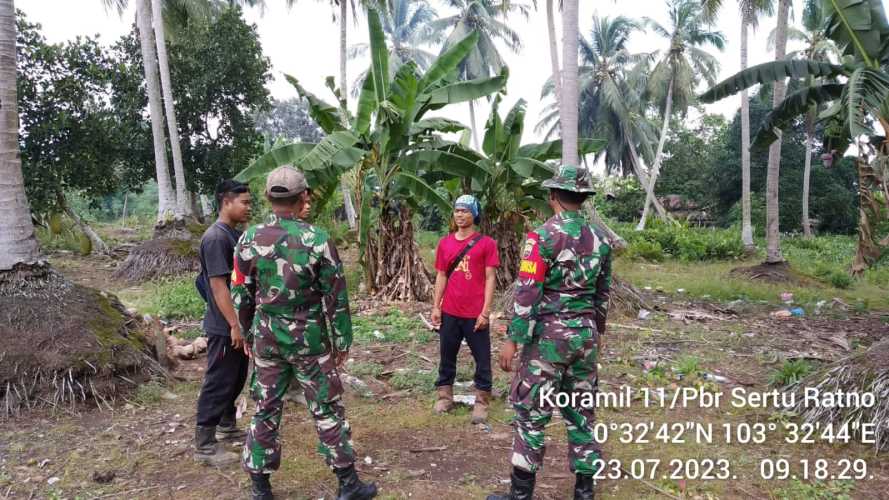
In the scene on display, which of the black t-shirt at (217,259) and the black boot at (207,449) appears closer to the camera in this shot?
the black t-shirt at (217,259)

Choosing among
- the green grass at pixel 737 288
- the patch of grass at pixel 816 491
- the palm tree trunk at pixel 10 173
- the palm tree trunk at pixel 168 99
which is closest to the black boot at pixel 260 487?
the patch of grass at pixel 816 491

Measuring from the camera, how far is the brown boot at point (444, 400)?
4.32m

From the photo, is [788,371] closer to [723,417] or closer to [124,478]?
[723,417]

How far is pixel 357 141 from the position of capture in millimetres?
7902

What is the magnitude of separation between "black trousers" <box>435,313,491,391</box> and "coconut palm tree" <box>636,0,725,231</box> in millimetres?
20998

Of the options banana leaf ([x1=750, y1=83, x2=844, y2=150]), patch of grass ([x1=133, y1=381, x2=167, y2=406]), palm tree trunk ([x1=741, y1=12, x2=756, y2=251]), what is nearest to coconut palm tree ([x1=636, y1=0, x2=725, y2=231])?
palm tree trunk ([x1=741, y1=12, x2=756, y2=251])

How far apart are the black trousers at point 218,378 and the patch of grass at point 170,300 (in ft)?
14.6

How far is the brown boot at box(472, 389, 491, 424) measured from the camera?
4.17 metres

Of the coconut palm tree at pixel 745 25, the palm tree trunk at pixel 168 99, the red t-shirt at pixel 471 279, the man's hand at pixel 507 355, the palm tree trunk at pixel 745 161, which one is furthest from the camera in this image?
the palm tree trunk at pixel 745 161

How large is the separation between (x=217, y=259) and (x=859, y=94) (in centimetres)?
665

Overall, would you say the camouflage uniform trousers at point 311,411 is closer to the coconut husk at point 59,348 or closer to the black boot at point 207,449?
the black boot at point 207,449

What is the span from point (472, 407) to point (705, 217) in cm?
2845

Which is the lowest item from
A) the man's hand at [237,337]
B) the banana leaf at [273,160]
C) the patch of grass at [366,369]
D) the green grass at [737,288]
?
the green grass at [737,288]

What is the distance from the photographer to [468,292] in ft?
13.5
